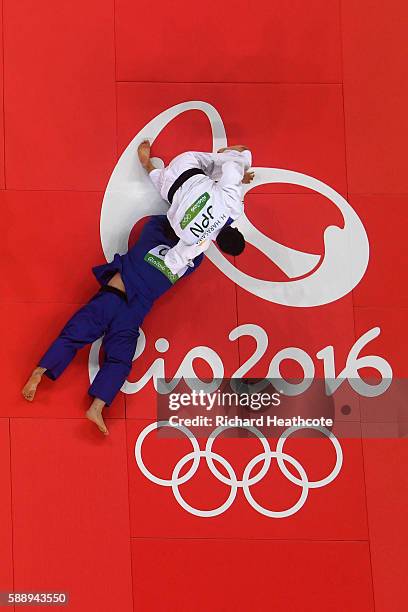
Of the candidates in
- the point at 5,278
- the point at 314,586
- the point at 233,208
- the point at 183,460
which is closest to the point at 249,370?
the point at 183,460

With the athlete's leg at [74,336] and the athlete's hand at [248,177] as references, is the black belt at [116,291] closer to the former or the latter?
the athlete's leg at [74,336]

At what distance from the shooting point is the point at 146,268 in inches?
143

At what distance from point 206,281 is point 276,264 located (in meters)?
0.43

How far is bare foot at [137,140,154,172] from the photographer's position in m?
3.83

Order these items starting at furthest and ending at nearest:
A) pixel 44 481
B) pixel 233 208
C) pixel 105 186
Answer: pixel 105 186, pixel 44 481, pixel 233 208

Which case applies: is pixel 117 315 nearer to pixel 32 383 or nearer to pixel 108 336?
pixel 108 336

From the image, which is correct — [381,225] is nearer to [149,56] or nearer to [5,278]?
[149,56]

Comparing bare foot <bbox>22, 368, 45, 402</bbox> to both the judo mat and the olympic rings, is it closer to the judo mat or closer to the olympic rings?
the judo mat

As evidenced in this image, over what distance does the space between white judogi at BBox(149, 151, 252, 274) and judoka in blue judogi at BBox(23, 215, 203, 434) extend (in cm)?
14

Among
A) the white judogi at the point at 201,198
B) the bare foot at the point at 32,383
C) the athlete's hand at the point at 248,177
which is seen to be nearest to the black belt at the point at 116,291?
the white judogi at the point at 201,198

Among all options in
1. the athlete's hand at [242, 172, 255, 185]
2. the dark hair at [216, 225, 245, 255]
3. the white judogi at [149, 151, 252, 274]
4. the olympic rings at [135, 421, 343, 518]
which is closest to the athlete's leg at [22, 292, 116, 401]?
the white judogi at [149, 151, 252, 274]

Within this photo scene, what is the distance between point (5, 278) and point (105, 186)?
2.56 ft

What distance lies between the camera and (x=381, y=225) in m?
3.95

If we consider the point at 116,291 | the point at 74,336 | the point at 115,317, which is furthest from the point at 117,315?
the point at 74,336
